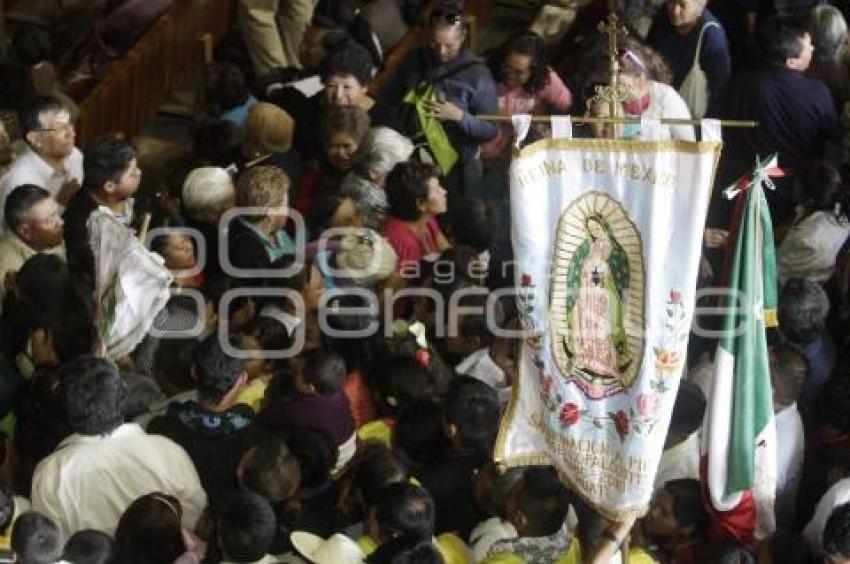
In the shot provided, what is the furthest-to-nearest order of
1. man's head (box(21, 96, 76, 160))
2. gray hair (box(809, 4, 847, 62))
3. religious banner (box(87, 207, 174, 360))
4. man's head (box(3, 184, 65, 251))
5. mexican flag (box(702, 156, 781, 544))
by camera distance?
gray hair (box(809, 4, 847, 62)) → man's head (box(21, 96, 76, 160)) → man's head (box(3, 184, 65, 251)) → religious banner (box(87, 207, 174, 360)) → mexican flag (box(702, 156, 781, 544))

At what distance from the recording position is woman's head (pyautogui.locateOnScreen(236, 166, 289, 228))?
8.38 meters

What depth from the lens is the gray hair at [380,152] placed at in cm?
876

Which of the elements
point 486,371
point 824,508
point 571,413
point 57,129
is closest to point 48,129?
point 57,129

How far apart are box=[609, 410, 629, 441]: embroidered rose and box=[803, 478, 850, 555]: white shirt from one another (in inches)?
31.9

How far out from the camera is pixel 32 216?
829 centimetres

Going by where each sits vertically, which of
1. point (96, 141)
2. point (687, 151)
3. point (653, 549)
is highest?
point (687, 151)

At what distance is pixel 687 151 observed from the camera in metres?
6.34

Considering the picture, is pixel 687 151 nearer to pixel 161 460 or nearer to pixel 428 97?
pixel 161 460

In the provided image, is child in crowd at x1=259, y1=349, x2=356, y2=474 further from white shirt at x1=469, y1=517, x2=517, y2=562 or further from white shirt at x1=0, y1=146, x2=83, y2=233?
white shirt at x1=0, y1=146, x2=83, y2=233

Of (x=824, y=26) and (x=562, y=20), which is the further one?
(x=562, y=20)

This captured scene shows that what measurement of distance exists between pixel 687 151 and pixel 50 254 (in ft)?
10.0

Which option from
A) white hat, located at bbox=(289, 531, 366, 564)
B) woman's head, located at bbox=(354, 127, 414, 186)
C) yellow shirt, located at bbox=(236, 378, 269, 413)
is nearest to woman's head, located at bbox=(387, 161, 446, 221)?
woman's head, located at bbox=(354, 127, 414, 186)

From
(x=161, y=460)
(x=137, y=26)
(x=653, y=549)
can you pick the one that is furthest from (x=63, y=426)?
(x=137, y=26)

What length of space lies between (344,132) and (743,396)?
2.67 m
